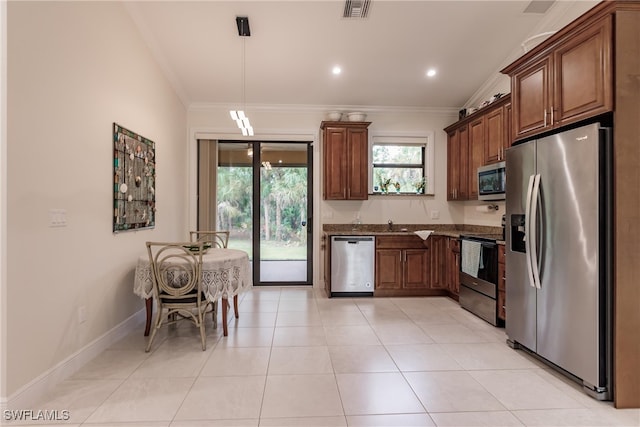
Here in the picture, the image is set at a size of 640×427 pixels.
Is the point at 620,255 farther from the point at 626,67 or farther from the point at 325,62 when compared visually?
the point at 325,62

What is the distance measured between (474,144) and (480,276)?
71.6 inches

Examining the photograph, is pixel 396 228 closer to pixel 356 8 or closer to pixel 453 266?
pixel 453 266

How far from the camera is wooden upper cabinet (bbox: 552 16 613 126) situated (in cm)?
213

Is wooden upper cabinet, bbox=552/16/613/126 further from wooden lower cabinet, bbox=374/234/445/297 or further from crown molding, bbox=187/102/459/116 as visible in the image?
crown molding, bbox=187/102/459/116

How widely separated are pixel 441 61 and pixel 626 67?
2.49 meters

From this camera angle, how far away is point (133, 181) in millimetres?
3438

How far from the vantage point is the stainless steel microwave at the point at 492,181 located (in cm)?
388

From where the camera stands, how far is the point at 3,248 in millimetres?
1916

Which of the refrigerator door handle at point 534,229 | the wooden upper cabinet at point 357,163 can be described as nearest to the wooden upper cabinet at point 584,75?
the refrigerator door handle at point 534,229

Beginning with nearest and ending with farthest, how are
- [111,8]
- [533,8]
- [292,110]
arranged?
[111,8], [533,8], [292,110]

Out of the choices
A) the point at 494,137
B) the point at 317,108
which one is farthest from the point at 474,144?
the point at 317,108

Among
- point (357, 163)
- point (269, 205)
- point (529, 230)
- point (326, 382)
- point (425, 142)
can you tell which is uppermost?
point (425, 142)

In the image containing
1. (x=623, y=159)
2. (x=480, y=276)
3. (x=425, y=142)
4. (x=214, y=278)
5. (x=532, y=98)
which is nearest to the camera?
(x=623, y=159)

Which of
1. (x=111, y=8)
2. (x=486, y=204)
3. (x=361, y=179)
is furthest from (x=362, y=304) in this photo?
(x=111, y=8)
